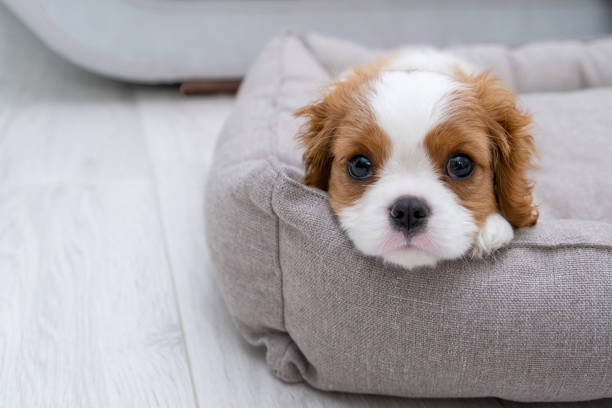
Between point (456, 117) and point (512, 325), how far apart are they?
1.65 ft

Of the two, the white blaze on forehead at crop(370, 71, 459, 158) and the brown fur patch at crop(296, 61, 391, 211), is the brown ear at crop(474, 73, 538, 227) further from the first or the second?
the brown fur patch at crop(296, 61, 391, 211)

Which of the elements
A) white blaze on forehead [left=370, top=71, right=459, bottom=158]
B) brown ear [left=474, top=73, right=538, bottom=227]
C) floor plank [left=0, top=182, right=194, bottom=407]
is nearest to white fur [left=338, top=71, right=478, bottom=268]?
white blaze on forehead [left=370, top=71, right=459, bottom=158]

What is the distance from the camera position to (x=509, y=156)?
1.56 m

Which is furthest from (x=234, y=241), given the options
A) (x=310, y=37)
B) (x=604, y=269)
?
(x=310, y=37)

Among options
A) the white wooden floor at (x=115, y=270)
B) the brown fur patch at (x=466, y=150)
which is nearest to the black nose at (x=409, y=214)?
the brown fur patch at (x=466, y=150)

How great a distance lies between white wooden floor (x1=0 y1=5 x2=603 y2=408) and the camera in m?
1.66

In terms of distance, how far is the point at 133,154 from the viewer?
116 inches

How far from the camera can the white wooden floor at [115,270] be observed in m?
1.66

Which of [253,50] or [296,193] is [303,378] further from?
[253,50]

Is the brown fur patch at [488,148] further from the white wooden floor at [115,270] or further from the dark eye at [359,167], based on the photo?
the white wooden floor at [115,270]

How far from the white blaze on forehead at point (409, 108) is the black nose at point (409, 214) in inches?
5.8

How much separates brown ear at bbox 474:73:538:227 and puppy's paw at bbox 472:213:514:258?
0.07m

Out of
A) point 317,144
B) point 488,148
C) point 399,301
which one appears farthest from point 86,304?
point 488,148

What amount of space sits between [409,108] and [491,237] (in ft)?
1.21
